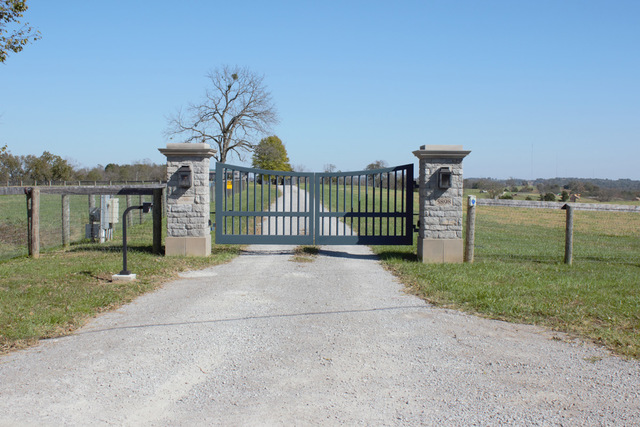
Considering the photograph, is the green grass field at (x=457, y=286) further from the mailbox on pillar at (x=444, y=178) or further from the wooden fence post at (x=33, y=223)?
the mailbox on pillar at (x=444, y=178)

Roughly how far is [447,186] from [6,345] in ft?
27.4

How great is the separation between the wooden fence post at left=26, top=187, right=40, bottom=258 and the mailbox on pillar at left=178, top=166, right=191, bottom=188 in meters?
3.23

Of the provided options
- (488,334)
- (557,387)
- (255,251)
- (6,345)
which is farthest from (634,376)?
(255,251)

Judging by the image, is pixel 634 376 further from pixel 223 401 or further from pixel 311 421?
pixel 223 401

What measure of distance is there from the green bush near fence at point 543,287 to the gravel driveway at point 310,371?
1.73ft

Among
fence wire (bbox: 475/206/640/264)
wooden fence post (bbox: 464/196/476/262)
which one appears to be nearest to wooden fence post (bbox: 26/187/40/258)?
wooden fence post (bbox: 464/196/476/262)

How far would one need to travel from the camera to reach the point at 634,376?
15.1ft

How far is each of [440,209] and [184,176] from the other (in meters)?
5.58

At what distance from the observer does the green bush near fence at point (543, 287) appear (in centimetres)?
627

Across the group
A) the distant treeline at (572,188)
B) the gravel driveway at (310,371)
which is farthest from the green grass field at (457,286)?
the distant treeline at (572,188)

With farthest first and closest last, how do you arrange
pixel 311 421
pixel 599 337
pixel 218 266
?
pixel 218 266
pixel 599 337
pixel 311 421

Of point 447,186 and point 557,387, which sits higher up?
point 447,186

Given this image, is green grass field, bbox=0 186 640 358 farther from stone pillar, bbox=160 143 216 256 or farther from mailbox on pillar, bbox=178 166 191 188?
mailbox on pillar, bbox=178 166 191 188

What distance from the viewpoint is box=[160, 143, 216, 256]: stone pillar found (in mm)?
11445
